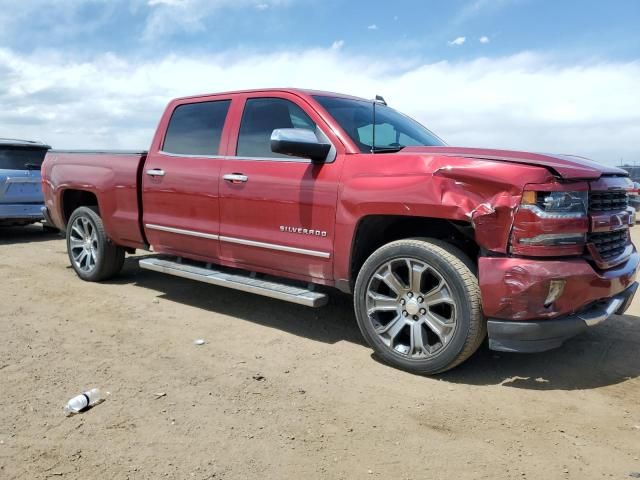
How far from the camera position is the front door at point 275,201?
4035 millimetres

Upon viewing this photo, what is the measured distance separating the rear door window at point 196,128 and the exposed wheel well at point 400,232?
66.4 inches

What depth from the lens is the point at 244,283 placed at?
446 centimetres

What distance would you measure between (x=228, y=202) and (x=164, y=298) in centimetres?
155

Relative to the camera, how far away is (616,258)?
359cm

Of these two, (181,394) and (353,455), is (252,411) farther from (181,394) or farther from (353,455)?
(353,455)

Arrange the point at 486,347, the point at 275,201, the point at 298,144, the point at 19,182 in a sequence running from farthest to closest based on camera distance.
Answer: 1. the point at 19,182
2. the point at 275,201
3. the point at 486,347
4. the point at 298,144

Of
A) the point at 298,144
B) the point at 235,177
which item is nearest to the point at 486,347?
the point at 298,144

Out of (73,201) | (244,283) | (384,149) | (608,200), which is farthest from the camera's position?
(73,201)

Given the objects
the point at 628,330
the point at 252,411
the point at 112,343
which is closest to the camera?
the point at 252,411

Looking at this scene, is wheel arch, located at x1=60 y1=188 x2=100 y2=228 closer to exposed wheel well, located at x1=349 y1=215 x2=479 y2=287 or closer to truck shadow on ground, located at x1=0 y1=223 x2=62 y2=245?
truck shadow on ground, located at x1=0 y1=223 x2=62 y2=245

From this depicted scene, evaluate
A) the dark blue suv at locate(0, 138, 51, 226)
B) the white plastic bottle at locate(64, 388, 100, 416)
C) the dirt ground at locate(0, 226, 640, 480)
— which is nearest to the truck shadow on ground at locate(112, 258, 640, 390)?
the dirt ground at locate(0, 226, 640, 480)

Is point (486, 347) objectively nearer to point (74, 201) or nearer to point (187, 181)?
point (187, 181)

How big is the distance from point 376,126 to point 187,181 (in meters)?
1.78

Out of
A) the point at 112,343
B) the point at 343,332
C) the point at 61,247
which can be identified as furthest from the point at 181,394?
the point at 61,247
